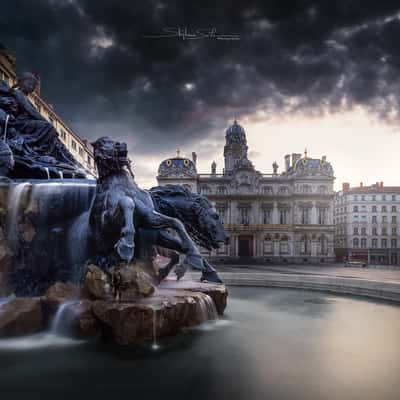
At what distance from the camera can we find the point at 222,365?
4.52 metres

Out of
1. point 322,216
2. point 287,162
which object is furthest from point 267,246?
point 287,162

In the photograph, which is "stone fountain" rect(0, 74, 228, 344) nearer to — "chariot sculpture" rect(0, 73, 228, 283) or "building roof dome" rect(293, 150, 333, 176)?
"chariot sculpture" rect(0, 73, 228, 283)

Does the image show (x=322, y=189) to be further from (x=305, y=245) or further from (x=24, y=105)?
(x=24, y=105)

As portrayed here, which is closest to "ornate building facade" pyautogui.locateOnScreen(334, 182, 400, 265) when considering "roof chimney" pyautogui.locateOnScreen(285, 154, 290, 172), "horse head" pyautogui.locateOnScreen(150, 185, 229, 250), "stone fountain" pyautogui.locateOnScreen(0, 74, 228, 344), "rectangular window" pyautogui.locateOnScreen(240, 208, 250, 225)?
"roof chimney" pyautogui.locateOnScreen(285, 154, 290, 172)

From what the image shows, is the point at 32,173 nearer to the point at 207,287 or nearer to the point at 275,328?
the point at 207,287

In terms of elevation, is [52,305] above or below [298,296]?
above

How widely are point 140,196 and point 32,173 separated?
410cm

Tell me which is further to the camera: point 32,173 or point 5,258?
point 32,173

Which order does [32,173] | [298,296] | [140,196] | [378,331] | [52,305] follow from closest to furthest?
[52,305], [378,331], [140,196], [32,173], [298,296]

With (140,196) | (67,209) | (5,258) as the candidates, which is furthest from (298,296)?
(5,258)

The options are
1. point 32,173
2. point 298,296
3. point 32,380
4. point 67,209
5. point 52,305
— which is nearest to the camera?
point 32,380

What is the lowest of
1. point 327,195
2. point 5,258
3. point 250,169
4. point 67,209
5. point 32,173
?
point 5,258

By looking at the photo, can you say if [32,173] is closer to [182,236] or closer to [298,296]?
[182,236]

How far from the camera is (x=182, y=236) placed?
6602 millimetres
